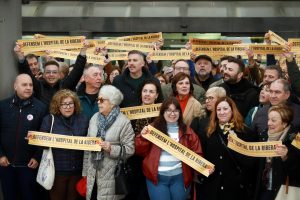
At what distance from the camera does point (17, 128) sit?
27.6ft

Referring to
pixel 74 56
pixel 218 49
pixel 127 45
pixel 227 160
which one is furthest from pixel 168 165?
pixel 127 45

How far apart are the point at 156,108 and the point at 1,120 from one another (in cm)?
210

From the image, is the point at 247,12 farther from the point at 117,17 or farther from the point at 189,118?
the point at 189,118

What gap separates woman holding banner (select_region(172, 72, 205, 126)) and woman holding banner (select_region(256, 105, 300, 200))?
116 centimetres

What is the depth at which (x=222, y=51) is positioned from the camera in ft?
34.2

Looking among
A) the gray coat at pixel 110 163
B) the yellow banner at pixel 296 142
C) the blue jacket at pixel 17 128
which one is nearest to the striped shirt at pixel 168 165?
the gray coat at pixel 110 163

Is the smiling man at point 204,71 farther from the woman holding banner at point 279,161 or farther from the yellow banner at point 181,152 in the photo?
the woman holding banner at point 279,161

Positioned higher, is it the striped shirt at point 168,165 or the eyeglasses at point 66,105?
the eyeglasses at point 66,105

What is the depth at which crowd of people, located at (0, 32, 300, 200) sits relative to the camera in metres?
7.81

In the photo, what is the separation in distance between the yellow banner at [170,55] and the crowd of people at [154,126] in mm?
1175

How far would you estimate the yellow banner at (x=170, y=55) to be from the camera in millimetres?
10328

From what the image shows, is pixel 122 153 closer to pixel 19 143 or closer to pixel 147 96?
pixel 147 96

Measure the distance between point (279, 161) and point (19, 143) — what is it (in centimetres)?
345

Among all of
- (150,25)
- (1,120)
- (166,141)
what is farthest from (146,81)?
(150,25)
